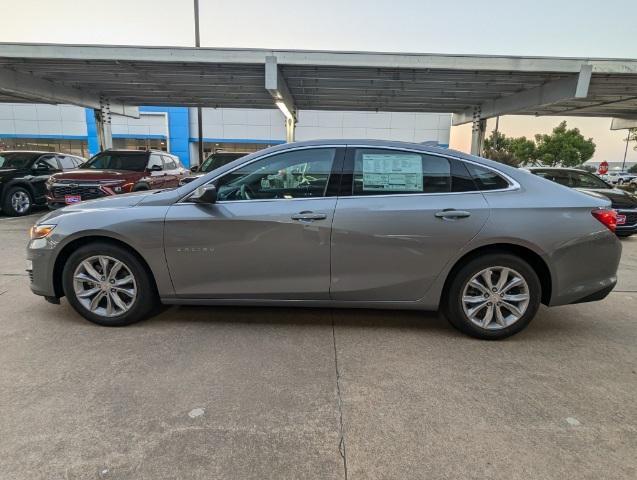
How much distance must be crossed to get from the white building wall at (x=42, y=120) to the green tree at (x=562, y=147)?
45552 millimetres

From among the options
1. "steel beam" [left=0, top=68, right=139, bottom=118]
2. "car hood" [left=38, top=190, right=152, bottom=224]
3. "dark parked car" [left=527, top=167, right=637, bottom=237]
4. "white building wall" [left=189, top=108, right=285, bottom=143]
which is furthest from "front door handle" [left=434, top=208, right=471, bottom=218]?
"white building wall" [left=189, top=108, right=285, bottom=143]

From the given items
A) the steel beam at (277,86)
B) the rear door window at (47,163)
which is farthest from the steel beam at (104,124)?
the steel beam at (277,86)

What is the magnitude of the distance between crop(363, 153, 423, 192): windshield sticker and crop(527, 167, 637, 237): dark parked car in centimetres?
612

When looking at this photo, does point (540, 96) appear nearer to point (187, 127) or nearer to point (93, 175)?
point (93, 175)

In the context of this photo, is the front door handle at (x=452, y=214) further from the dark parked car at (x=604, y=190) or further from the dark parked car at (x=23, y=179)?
the dark parked car at (x=23, y=179)

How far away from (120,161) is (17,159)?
3.38 meters

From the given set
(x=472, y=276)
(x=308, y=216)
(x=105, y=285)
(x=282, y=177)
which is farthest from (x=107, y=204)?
(x=472, y=276)

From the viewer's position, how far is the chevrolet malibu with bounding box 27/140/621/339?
135 inches

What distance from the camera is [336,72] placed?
37.3 feet

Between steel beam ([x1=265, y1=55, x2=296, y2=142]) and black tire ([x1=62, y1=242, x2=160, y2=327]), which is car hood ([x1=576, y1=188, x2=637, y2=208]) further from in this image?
black tire ([x1=62, y1=242, x2=160, y2=327])

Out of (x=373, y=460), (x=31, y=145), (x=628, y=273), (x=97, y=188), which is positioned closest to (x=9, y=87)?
(x=97, y=188)

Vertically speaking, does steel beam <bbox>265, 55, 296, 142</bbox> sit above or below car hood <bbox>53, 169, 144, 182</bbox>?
above

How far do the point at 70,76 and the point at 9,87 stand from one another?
5.39 feet

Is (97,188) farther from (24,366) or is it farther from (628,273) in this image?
(628,273)
